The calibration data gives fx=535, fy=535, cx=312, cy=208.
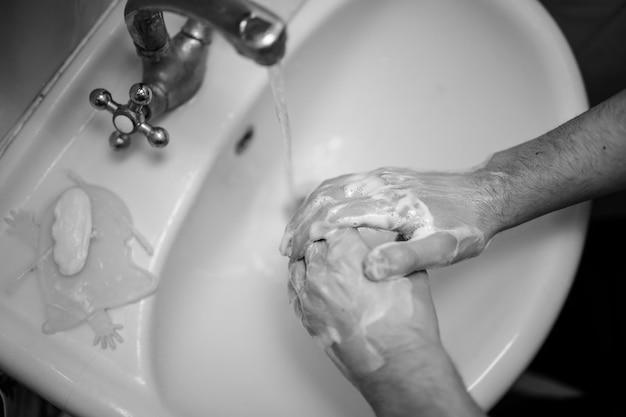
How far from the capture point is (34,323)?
1.82ft

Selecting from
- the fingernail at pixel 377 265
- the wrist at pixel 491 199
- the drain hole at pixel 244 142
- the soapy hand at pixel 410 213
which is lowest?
the drain hole at pixel 244 142

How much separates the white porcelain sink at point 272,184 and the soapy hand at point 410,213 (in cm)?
12

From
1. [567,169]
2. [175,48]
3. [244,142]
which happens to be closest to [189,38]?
[175,48]

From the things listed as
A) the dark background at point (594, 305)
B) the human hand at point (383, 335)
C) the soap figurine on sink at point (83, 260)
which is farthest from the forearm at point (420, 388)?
the dark background at point (594, 305)

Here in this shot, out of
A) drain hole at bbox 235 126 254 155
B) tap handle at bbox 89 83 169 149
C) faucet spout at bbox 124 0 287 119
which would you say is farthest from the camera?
drain hole at bbox 235 126 254 155

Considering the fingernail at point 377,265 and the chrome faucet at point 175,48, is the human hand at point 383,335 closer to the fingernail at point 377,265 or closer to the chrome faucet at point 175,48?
the fingernail at point 377,265

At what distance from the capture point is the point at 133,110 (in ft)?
1.86

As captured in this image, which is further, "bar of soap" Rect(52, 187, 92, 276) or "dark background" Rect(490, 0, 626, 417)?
"dark background" Rect(490, 0, 626, 417)

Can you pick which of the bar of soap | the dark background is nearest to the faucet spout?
the bar of soap

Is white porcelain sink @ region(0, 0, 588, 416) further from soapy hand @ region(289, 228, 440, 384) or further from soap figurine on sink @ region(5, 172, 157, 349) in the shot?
soapy hand @ region(289, 228, 440, 384)

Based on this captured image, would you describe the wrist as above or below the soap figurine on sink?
above

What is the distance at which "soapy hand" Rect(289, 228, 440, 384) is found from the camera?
1.61 ft

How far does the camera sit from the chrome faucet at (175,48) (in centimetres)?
43

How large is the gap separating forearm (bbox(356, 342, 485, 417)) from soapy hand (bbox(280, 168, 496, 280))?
83 millimetres
